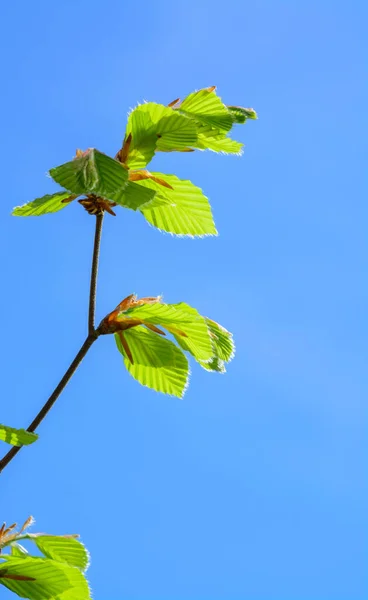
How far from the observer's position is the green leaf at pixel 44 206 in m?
2.24

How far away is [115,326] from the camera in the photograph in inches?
82.9

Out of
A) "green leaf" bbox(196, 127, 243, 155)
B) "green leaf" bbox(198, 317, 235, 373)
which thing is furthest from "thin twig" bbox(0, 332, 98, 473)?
"green leaf" bbox(196, 127, 243, 155)

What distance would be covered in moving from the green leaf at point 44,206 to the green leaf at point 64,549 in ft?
3.11

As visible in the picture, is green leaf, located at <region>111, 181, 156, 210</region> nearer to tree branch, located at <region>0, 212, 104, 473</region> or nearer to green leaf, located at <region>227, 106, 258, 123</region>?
tree branch, located at <region>0, 212, 104, 473</region>

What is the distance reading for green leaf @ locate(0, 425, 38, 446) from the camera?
74.1 inches

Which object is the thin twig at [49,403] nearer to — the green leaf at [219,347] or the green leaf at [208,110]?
the green leaf at [219,347]

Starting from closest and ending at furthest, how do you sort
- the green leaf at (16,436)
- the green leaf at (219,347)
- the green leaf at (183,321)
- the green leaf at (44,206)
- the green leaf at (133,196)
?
the green leaf at (16,436), the green leaf at (133,196), the green leaf at (183,321), the green leaf at (44,206), the green leaf at (219,347)

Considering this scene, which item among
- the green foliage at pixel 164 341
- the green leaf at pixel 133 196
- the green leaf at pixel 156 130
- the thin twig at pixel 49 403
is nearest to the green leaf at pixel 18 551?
the thin twig at pixel 49 403

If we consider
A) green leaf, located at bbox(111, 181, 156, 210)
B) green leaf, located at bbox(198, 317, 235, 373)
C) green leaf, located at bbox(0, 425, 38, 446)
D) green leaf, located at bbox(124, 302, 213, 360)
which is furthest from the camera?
green leaf, located at bbox(198, 317, 235, 373)

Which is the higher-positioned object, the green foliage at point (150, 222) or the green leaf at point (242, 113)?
the green leaf at point (242, 113)

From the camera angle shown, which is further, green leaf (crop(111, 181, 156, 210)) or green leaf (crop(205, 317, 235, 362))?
green leaf (crop(205, 317, 235, 362))

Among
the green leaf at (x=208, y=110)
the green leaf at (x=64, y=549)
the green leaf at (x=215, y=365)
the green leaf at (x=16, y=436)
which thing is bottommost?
the green leaf at (x=64, y=549)

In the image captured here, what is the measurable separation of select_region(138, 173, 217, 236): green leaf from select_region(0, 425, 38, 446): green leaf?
32.5 inches

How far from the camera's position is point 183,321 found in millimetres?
2188
